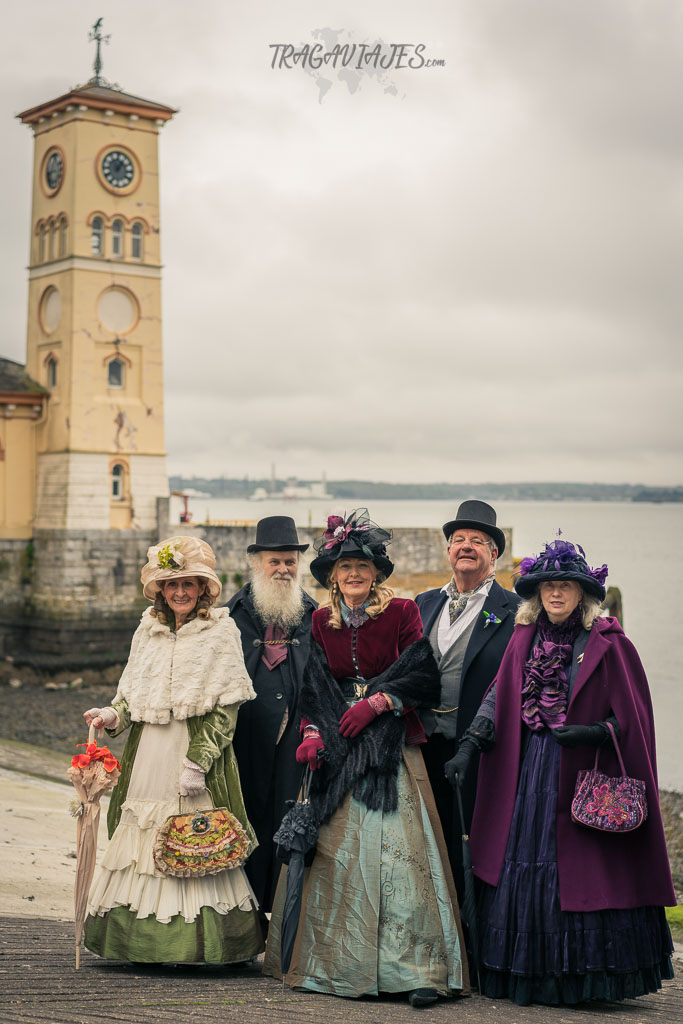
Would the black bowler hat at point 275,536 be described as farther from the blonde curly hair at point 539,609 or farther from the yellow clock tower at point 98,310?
the yellow clock tower at point 98,310

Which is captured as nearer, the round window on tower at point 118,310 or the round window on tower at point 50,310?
the round window on tower at point 118,310

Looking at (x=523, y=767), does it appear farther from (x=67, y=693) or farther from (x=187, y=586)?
(x=67, y=693)

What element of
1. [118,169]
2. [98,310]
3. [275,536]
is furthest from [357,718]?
[118,169]

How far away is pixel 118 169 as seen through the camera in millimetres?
24078

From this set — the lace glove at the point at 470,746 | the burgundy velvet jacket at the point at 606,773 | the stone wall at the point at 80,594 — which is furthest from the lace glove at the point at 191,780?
the stone wall at the point at 80,594

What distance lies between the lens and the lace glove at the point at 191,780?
472 cm

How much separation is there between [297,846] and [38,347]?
21.6 metres

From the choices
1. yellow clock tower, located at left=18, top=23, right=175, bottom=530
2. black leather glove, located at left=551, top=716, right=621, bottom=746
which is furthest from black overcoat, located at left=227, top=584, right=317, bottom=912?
yellow clock tower, located at left=18, top=23, right=175, bottom=530

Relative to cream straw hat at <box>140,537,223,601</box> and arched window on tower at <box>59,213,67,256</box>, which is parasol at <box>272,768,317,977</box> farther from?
arched window on tower at <box>59,213,67,256</box>

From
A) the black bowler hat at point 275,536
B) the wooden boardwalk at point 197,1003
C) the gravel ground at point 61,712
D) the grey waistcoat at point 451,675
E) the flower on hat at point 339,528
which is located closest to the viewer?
the wooden boardwalk at point 197,1003

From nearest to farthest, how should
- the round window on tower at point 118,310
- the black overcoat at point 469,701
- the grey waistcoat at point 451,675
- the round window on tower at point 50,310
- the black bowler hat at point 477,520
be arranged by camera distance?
the black overcoat at point 469,701, the grey waistcoat at point 451,675, the black bowler hat at point 477,520, the round window on tower at point 118,310, the round window on tower at point 50,310

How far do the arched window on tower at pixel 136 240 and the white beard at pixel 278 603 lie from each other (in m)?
20.0

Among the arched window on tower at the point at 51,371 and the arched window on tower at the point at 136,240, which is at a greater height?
the arched window on tower at the point at 136,240

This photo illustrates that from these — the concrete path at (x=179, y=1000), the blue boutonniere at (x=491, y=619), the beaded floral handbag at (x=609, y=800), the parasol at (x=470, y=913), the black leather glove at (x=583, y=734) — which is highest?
the blue boutonniere at (x=491, y=619)
